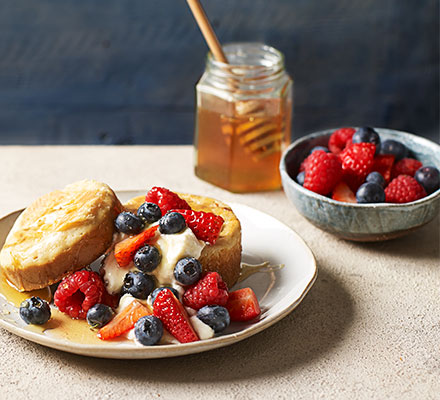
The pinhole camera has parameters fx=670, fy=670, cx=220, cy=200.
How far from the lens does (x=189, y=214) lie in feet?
5.48

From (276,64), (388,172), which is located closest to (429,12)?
(276,64)

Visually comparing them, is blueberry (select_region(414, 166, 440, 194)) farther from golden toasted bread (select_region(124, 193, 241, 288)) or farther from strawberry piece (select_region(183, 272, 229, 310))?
strawberry piece (select_region(183, 272, 229, 310))

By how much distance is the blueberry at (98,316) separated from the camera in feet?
5.02

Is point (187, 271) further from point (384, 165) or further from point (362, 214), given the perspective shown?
point (384, 165)

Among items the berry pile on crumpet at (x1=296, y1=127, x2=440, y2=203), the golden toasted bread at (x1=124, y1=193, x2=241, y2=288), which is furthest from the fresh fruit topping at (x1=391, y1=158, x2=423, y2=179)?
the golden toasted bread at (x1=124, y1=193, x2=241, y2=288)

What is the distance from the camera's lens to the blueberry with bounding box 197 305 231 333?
1498 millimetres

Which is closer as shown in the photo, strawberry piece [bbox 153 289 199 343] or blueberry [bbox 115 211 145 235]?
strawberry piece [bbox 153 289 199 343]

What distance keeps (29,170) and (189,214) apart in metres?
1.02

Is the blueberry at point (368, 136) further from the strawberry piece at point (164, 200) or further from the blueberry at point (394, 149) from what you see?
the strawberry piece at point (164, 200)

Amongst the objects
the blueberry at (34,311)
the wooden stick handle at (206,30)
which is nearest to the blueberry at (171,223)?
the blueberry at (34,311)

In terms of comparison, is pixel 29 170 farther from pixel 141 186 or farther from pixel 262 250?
pixel 262 250

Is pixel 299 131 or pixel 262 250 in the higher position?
pixel 262 250

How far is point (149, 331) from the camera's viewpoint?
144 centimetres

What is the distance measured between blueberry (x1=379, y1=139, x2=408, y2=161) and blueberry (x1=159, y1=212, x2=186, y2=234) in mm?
838
